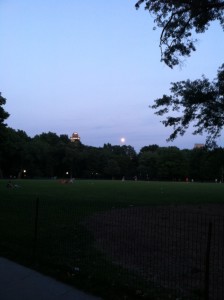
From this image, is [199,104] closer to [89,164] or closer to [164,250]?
[164,250]

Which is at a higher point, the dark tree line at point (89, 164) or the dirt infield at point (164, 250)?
the dark tree line at point (89, 164)

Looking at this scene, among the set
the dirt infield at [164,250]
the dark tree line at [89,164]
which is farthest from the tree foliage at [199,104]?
the dark tree line at [89,164]

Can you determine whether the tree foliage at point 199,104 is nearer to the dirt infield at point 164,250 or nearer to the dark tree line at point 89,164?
the dirt infield at point 164,250

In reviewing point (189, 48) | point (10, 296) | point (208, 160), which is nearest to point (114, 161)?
point (208, 160)

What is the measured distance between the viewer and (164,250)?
1021 centimetres

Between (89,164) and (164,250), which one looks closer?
(164,250)

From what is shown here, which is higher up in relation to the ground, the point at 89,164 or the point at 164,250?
the point at 89,164

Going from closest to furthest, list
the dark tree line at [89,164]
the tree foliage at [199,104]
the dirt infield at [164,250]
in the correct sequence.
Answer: the dirt infield at [164,250] → the tree foliage at [199,104] → the dark tree line at [89,164]

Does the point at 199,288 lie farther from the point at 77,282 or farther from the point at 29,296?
the point at 29,296

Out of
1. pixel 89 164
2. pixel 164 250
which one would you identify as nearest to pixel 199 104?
pixel 164 250

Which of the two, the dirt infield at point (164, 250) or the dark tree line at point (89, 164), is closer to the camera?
the dirt infield at point (164, 250)

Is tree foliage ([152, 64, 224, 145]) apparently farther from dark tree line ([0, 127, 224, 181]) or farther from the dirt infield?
dark tree line ([0, 127, 224, 181])

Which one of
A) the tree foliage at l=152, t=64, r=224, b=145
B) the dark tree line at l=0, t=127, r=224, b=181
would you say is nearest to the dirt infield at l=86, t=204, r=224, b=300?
the tree foliage at l=152, t=64, r=224, b=145

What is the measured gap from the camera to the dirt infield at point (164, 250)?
7737 millimetres
